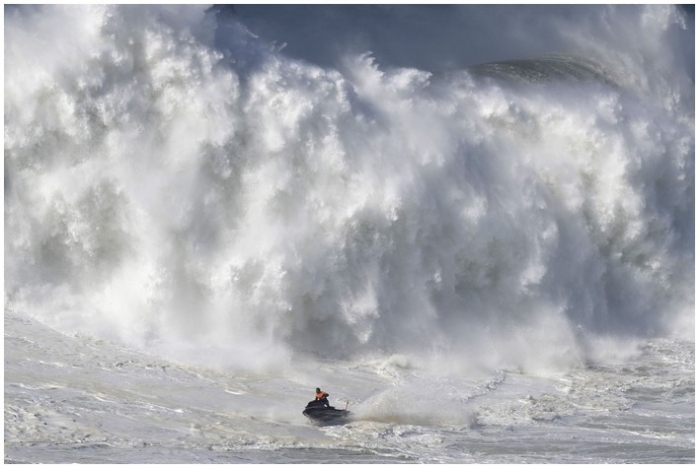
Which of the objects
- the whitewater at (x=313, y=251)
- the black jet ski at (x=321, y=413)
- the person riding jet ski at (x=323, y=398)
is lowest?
the black jet ski at (x=321, y=413)

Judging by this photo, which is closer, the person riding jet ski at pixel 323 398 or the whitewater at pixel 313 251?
the person riding jet ski at pixel 323 398

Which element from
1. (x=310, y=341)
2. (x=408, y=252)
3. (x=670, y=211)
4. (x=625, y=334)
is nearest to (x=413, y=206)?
(x=408, y=252)

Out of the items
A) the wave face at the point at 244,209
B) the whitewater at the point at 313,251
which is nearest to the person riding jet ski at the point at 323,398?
the whitewater at the point at 313,251

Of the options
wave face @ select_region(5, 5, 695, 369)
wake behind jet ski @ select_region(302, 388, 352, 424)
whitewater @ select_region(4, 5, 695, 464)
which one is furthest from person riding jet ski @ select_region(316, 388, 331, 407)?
wave face @ select_region(5, 5, 695, 369)

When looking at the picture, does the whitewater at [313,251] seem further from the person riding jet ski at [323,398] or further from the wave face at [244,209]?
the person riding jet ski at [323,398]

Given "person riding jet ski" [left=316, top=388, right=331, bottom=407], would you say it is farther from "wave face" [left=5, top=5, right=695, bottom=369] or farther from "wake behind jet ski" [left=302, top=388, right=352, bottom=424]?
"wave face" [left=5, top=5, right=695, bottom=369]

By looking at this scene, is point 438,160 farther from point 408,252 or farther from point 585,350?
point 585,350

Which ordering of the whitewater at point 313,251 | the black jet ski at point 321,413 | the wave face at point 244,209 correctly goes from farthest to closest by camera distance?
the wave face at point 244,209 < the whitewater at point 313,251 < the black jet ski at point 321,413
